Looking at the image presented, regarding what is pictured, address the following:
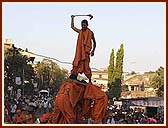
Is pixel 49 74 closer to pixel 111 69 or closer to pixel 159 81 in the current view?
pixel 111 69

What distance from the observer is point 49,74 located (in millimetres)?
10578

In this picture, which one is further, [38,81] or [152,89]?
[152,89]

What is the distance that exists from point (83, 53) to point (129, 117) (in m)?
2.24

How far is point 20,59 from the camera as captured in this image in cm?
909

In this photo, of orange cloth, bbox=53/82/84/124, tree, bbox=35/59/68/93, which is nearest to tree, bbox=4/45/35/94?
tree, bbox=35/59/68/93

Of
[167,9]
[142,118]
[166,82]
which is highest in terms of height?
[167,9]

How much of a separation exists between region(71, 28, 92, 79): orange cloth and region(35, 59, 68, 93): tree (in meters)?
1.76

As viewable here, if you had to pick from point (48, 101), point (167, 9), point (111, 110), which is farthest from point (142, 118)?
point (167, 9)

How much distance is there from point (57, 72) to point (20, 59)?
30.9 inches

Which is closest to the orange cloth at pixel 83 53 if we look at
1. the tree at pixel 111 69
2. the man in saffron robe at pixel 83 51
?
the man in saffron robe at pixel 83 51

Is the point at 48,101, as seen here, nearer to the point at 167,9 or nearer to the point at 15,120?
the point at 15,120

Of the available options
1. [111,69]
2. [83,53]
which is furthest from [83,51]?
[111,69]

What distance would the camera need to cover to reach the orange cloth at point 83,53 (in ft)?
22.3

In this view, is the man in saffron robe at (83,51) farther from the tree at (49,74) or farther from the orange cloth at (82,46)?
the tree at (49,74)
